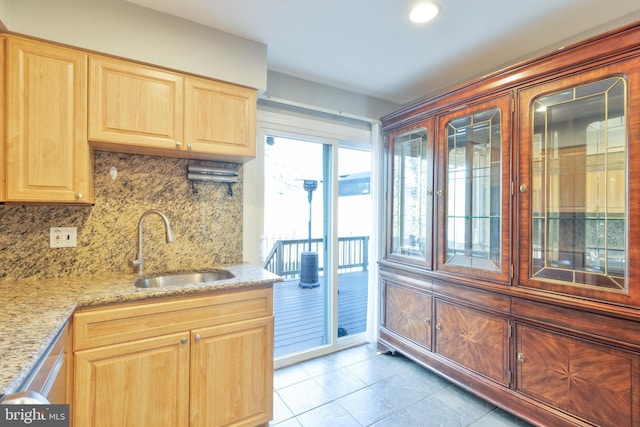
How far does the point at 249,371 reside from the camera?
182 cm

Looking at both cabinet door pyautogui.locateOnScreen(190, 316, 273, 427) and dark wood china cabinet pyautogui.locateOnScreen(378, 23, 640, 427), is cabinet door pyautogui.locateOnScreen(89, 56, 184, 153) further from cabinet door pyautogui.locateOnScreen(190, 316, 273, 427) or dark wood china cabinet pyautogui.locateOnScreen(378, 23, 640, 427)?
dark wood china cabinet pyautogui.locateOnScreen(378, 23, 640, 427)

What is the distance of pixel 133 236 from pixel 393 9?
2.22m

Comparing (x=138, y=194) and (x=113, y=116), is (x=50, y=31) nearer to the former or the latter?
(x=113, y=116)

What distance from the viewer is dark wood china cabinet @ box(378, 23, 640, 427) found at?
1.54 metres

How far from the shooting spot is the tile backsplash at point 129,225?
5.89 ft

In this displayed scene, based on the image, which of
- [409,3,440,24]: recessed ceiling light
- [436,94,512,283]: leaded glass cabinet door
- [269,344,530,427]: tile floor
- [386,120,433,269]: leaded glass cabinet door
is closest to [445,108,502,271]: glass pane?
[436,94,512,283]: leaded glass cabinet door

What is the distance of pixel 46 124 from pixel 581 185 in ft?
9.86

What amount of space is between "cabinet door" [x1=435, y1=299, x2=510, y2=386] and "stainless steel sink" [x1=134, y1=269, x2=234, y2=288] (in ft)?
5.41

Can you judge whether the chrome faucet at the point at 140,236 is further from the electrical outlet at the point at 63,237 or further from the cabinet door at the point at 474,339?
the cabinet door at the point at 474,339

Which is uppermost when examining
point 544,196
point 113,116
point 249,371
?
point 113,116

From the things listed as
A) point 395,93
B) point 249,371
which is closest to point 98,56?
point 249,371

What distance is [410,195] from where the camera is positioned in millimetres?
2822

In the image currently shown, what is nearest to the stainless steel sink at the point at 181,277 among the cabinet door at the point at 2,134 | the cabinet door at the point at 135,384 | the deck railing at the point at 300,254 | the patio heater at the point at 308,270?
the cabinet door at the point at 135,384

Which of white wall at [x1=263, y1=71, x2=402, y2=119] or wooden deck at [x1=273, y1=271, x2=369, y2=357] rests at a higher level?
white wall at [x1=263, y1=71, x2=402, y2=119]
